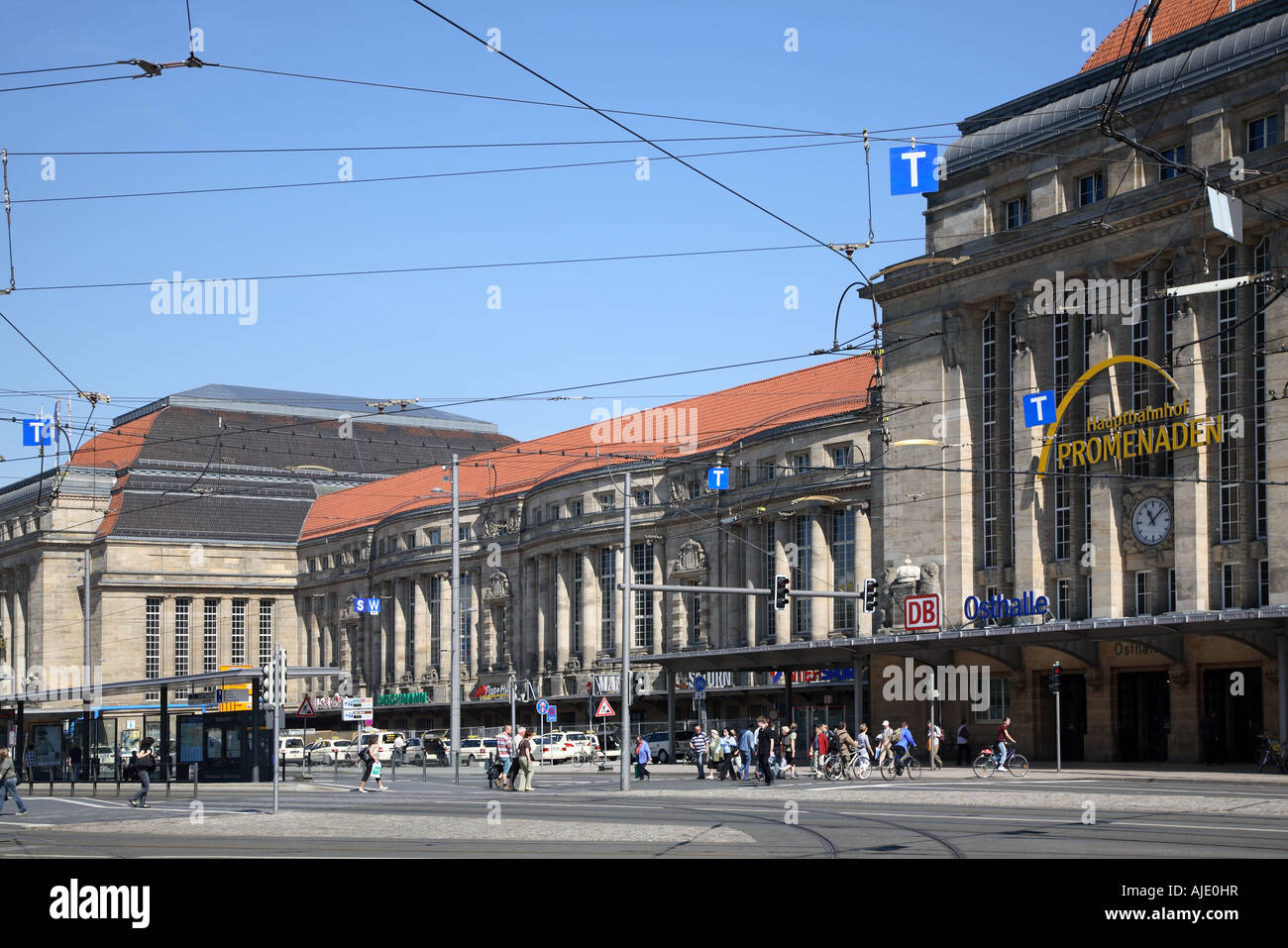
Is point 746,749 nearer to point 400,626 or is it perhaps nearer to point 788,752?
point 788,752

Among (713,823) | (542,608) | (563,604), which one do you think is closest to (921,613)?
(713,823)

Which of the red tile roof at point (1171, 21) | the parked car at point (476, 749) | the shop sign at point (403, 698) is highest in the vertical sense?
the red tile roof at point (1171, 21)

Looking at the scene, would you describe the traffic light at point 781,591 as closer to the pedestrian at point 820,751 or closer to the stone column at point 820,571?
the pedestrian at point 820,751

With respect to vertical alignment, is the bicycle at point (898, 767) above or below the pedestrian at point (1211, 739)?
below

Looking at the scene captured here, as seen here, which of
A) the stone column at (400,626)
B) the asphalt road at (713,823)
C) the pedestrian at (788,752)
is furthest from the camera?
the stone column at (400,626)

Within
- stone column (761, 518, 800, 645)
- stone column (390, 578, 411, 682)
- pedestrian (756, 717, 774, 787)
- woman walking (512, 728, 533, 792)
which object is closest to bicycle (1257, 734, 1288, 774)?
pedestrian (756, 717, 774, 787)

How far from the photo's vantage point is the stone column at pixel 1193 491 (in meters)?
48.8

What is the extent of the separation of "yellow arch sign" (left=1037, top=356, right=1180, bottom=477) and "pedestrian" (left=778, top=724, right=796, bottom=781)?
11.5m

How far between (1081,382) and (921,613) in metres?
10.6

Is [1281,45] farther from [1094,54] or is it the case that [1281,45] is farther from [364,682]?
[364,682]

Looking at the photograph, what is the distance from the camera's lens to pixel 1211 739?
46.9m

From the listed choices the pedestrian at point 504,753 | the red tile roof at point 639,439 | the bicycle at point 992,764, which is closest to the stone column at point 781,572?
the red tile roof at point 639,439

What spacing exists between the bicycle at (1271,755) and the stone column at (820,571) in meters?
35.9

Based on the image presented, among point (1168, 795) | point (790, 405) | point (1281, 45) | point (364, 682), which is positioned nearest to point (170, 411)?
point (364, 682)
